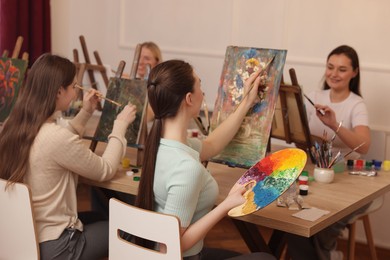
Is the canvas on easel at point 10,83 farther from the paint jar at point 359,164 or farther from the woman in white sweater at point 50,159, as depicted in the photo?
the paint jar at point 359,164

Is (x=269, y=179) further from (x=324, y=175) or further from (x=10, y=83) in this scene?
(x=10, y=83)

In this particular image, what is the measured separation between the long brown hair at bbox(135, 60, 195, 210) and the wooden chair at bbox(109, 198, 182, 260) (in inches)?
4.7

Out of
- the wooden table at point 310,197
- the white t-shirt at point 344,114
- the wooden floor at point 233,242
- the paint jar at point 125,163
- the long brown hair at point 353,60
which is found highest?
the long brown hair at point 353,60

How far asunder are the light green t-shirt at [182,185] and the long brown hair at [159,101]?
25 millimetres

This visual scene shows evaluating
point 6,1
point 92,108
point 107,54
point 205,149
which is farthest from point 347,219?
point 6,1

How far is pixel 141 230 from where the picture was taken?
6.20ft

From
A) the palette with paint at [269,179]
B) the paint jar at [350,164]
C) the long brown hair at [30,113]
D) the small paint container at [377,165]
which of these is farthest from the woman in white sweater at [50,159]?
the small paint container at [377,165]

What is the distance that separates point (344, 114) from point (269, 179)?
1451 mm

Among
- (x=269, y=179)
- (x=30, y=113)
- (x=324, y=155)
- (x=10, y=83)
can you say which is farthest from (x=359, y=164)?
(x=10, y=83)

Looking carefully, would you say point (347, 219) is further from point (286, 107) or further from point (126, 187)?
point (126, 187)

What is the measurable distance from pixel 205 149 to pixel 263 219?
54 cm

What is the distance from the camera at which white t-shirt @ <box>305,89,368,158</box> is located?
128 inches

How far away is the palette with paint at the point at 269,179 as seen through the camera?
190 cm

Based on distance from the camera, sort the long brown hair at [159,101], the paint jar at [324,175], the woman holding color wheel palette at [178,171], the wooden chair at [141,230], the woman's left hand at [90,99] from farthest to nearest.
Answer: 1. the woman's left hand at [90,99]
2. the paint jar at [324,175]
3. the long brown hair at [159,101]
4. the woman holding color wheel palette at [178,171]
5. the wooden chair at [141,230]
